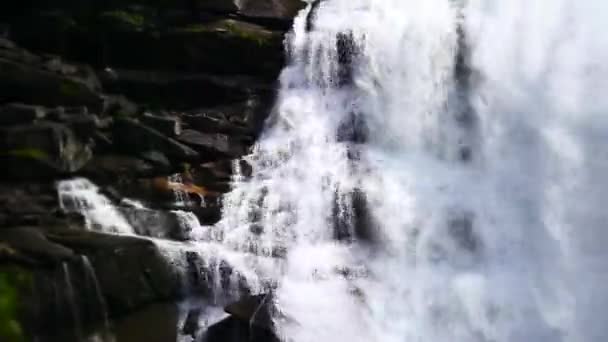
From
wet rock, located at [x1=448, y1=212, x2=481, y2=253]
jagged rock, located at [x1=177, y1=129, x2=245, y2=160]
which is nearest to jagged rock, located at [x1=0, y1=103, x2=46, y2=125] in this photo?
jagged rock, located at [x1=177, y1=129, x2=245, y2=160]

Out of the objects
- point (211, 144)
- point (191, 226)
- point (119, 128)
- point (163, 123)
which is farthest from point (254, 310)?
point (119, 128)

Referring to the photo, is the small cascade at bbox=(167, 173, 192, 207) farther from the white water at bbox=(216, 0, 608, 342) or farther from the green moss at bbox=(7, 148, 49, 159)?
the green moss at bbox=(7, 148, 49, 159)

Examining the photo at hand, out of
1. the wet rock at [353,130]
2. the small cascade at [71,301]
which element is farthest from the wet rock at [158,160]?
the wet rock at [353,130]

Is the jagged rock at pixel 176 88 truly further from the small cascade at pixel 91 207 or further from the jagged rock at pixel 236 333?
the jagged rock at pixel 236 333

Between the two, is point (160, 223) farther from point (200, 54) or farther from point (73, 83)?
point (200, 54)

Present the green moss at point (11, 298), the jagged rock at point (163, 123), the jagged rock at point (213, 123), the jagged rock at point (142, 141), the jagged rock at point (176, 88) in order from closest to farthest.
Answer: the green moss at point (11, 298), the jagged rock at point (142, 141), the jagged rock at point (163, 123), the jagged rock at point (213, 123), the jagged rock at point (176, 88)

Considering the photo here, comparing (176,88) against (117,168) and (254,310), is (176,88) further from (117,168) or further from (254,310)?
(254,310)

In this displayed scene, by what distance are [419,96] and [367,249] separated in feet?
12.7

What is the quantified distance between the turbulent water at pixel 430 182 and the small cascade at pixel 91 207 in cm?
5

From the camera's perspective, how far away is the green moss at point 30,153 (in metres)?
11.1

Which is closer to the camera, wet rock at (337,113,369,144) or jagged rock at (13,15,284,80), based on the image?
jagged rock at (13,15,284,80)

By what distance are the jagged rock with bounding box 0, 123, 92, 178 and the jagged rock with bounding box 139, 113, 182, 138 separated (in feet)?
4.92

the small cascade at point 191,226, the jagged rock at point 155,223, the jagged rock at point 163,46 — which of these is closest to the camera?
the jagged rock at point 155,223

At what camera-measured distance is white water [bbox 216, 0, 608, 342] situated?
1174 centimetres
